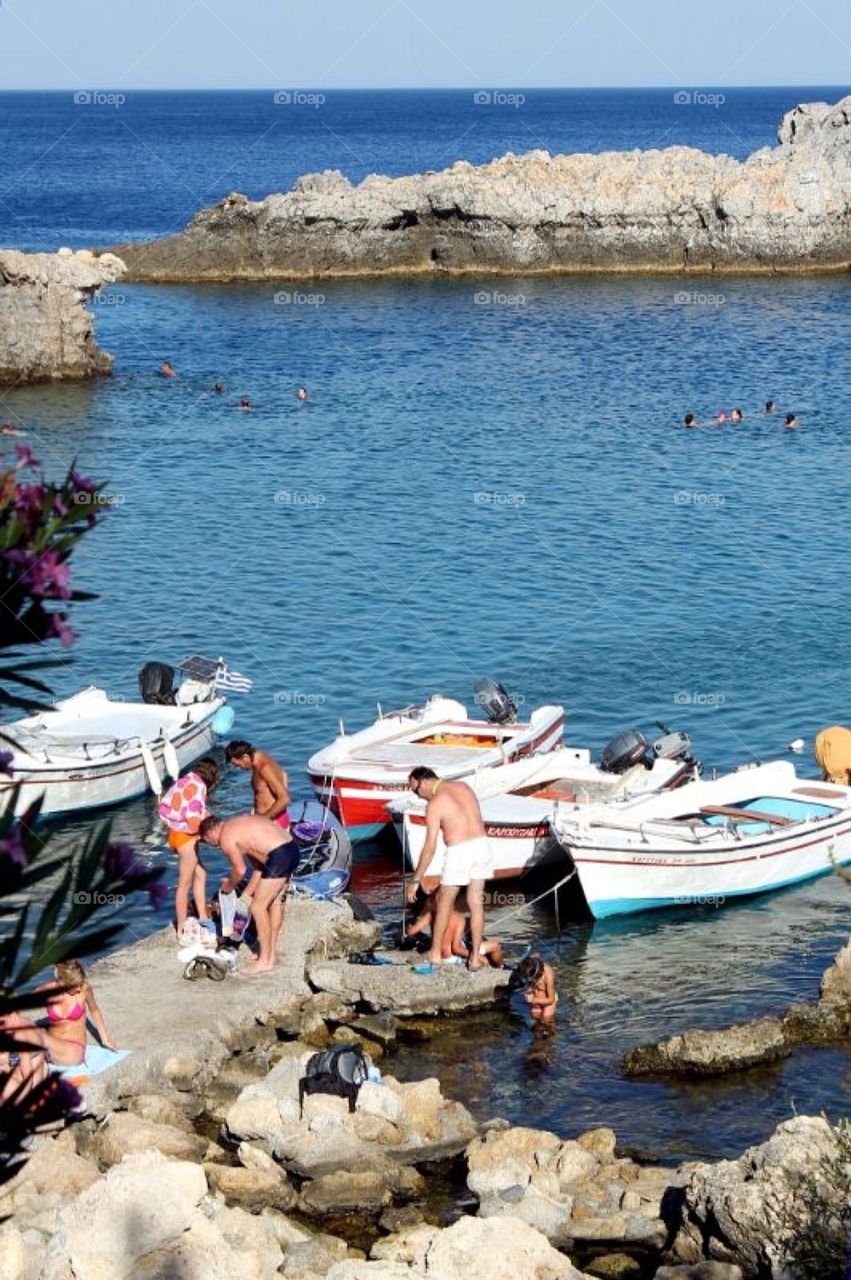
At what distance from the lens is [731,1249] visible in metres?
12.8

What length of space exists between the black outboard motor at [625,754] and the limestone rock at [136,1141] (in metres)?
9.93

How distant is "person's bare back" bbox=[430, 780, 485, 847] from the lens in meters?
18.2

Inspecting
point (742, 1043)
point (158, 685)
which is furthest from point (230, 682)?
point (742, 1043)

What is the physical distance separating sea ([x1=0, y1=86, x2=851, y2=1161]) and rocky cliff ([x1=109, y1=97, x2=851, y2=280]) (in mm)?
2121

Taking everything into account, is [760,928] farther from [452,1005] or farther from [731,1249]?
[731,1249]

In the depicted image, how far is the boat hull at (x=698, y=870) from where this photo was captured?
21219 millimetres

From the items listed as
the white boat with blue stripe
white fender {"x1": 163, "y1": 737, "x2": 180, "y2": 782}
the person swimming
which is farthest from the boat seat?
white fender {"x1": 163, "y1": 737, "x2": 180, "y2": 782}

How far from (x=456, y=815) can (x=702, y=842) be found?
4.38m

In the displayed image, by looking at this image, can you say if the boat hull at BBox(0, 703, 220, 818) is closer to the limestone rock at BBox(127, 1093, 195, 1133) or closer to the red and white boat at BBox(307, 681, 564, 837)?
the red and white boat at BBox(307, 681, 564, 837)

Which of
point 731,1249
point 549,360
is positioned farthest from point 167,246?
point 731,1249

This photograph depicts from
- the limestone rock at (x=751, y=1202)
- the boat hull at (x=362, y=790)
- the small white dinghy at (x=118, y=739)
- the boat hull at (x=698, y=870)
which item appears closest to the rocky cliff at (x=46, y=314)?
the small white dinghy at (x=118, y=739)

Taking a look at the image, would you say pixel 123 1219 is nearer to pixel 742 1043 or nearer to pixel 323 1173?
pixel 323 1173

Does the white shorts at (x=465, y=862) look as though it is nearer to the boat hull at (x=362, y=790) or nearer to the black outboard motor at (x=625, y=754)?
the boat hull at (x=362, y=790)

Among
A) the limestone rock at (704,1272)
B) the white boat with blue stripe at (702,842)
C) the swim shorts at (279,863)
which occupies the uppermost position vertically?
the swim shorts at (279,863)
